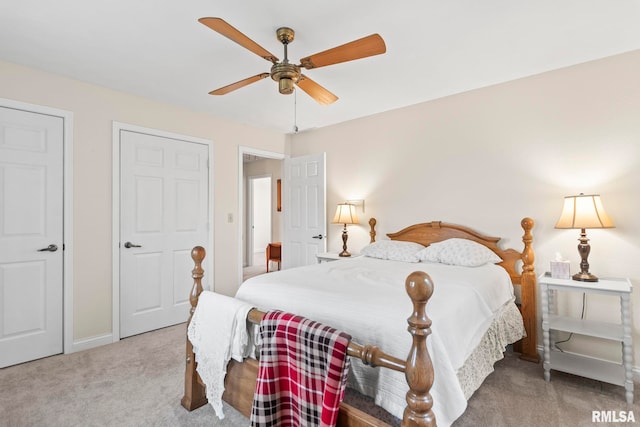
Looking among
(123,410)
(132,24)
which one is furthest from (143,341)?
(132,24)

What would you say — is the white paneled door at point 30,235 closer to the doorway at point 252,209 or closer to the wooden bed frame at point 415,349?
the wooden bed frame at point 415,349

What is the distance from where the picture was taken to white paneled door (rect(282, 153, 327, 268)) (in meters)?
4.21

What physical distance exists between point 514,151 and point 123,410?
140 inches

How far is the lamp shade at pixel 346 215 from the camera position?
153 inches

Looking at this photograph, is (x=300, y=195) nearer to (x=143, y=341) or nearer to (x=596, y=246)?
(x=143, y=341)

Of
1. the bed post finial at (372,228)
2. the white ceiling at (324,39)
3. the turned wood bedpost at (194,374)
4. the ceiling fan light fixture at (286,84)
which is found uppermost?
the white ceiling at (324,39)

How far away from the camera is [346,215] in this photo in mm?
3885

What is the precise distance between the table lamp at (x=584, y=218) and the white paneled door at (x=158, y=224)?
3.51 metres

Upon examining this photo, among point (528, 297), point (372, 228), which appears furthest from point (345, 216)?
point (528, 297)

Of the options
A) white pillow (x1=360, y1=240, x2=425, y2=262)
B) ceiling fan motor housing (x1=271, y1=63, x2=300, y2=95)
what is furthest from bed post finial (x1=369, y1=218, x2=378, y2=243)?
ceiling fan motor housing (x1=271, y1=63, x2=300, y2=95)

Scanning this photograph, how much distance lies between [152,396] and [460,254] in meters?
2.53

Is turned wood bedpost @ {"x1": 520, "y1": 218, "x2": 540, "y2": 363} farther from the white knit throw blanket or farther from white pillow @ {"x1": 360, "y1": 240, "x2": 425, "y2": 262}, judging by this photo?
the white knit throw blanket

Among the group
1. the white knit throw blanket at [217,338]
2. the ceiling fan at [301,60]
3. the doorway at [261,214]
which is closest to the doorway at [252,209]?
the doorway at [261,214]

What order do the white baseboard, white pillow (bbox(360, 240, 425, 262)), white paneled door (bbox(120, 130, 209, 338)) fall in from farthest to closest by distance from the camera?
white paneled door (bbox(120, 130, 209, 338)) < white pillow (bbox(360, 240, 425, 262)) < the white baseboard
